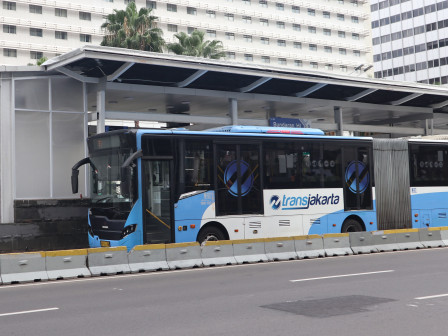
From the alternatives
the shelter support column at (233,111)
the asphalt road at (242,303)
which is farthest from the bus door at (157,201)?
the shelter support column at (233,111)

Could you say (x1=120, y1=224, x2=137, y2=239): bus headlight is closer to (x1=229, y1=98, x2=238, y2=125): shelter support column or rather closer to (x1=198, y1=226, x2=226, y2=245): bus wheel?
(x1=198, y1=226, x2=226, y2=245): bus wheel

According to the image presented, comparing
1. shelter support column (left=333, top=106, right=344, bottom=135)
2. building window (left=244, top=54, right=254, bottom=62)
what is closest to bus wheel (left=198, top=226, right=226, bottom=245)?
shelter support column (left=333, top=106, right=344, bottom=135)

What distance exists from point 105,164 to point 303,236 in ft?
18.6

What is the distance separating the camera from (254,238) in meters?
16.8

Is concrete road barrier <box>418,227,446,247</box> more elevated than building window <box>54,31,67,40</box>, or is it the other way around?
building window <box>54,31,67,40</box>

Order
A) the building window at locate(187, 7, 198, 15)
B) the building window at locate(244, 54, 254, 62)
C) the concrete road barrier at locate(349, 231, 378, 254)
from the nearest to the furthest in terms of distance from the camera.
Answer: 1. the concrete road barrier at locate(349, 231, 378, 254)
2. the building window at locate(187, 7, 198, 15)
3. the building window at locate(244, 54, 254, 62)

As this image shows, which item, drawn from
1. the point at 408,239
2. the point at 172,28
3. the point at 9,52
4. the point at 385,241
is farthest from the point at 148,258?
the point at 172,28

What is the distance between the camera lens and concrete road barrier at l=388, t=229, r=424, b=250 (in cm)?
1862

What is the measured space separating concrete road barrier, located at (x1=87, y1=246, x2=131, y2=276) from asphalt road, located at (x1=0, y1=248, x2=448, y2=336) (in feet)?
1.41

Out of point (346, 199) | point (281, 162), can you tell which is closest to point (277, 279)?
point (281, 162)

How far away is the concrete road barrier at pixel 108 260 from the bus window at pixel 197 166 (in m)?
2.80

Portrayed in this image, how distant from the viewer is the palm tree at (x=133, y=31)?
4825 centimetres

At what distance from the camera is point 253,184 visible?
17.2 metres

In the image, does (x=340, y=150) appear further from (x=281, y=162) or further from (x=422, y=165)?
(x=422, y=165)
